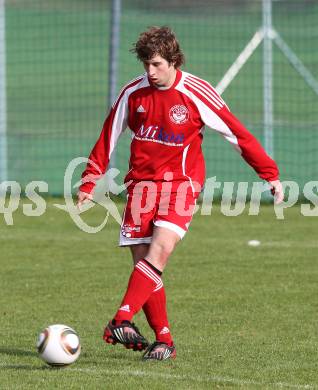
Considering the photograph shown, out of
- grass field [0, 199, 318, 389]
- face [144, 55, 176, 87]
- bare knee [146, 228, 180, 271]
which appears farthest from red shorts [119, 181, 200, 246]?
grass field [0, 199, 318, 389]

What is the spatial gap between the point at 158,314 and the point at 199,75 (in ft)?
53.5

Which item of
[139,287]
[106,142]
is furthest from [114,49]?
[139,287]

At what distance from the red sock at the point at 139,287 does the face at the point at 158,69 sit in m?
1.14

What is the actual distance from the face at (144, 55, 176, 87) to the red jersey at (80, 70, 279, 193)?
130 mm

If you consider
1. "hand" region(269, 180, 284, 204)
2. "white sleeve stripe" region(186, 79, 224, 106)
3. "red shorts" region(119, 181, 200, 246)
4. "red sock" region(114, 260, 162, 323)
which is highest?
"white sleeve stripe" region(186, 79, 224, 106)

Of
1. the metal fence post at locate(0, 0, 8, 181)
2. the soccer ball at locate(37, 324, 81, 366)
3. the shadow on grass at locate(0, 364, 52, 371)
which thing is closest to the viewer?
the soccer ball at locate(37, 324, 81, 366)

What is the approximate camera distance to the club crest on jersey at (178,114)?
7.27m

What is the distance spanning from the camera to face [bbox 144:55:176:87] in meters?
7.11

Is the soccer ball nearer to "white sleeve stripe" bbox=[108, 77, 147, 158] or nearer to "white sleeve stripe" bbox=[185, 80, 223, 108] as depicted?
"white sleeve stripe" bbox=[108, 77, 147, 158]

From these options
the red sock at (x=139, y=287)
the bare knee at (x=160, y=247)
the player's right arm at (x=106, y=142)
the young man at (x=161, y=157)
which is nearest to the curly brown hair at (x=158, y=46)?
the young man at (x=161, y=157)

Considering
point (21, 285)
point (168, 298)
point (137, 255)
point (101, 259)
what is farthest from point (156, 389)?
point (101, 259)

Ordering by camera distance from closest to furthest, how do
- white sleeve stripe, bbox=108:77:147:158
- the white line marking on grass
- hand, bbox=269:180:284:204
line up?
1. the white line marking on grass
2. hand, bbox=269:180:284:204
3. white sleeve stripe, bbox=108:77:147:158

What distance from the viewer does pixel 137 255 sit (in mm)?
7441

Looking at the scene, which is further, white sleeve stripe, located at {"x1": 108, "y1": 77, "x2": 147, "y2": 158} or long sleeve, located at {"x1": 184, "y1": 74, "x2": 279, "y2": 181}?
white sleeve stripe, located at {"x1": 108, "y1": 77, "x2": 147, "y2": 158}
